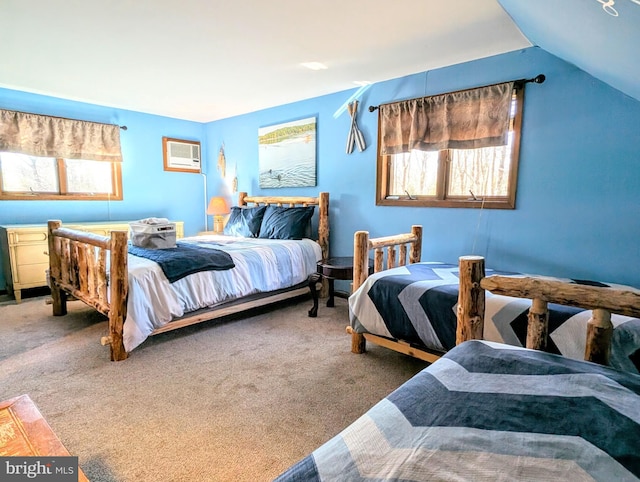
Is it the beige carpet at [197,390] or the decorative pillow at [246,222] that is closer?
the beige carpet at [197,390]

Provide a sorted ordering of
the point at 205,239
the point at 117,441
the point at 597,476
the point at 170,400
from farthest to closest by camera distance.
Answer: the point at 205,239, the point at 170,400, the point at 117,441, the point at 597,476

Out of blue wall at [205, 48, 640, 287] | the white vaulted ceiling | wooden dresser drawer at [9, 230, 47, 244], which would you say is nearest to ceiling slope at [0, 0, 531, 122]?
the white vaulted ceiling

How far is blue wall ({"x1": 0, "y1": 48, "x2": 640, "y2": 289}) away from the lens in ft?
7.76

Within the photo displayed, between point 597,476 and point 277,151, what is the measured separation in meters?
4.21

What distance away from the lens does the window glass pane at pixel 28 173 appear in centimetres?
384

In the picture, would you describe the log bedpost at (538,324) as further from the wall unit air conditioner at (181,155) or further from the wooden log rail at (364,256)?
the wall unit air conditioner at (181,155)

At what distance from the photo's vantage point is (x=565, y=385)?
101 centimetres

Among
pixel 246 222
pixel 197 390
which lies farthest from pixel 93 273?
pixel 246 222

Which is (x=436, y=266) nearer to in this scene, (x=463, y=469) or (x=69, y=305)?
(x=463, y=469)

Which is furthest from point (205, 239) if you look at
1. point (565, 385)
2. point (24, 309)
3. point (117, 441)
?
point (565, 385)

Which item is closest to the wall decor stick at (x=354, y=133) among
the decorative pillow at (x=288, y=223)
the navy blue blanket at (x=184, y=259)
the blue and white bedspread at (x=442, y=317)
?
the decorative pillow at (x=288, y=223)

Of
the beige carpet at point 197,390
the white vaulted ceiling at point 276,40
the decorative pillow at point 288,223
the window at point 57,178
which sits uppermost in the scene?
the white vaulted ceiling at point 276,40

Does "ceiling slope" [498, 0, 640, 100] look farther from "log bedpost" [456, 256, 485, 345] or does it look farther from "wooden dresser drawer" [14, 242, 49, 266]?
"wooden dresser drawer" [14, 242, 49, 266]

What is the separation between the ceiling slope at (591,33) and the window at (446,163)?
53cm
